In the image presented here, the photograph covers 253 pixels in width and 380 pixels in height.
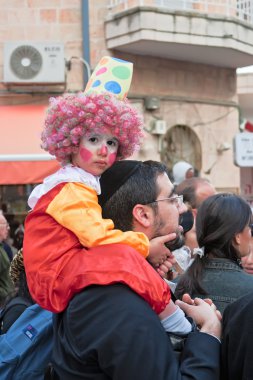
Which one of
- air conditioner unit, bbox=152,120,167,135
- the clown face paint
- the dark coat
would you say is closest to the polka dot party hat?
the clown face paint

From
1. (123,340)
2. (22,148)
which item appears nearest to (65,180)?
(123,340)

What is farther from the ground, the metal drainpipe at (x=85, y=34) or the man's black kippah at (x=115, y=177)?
the metal drainpipe at (x=85, y=34)

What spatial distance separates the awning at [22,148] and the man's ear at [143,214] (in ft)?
19.8

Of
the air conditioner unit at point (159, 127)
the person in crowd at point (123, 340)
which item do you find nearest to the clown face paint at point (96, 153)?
the person in crowd at point (123, 340)

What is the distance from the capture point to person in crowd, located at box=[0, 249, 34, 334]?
268 centimetres

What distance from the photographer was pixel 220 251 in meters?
2.47

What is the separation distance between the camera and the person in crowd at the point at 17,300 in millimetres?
2678

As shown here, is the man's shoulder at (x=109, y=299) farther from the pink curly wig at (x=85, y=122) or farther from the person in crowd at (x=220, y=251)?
the person in crowd at (x=220, y=251)

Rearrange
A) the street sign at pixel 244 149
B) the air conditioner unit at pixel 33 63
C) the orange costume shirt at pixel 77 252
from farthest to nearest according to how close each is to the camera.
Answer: the air conditioner unit at pixel 33 63, the street sign at pixel 244 149, the orange costume shirt at pixel 77 252

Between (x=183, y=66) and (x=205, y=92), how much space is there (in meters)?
0.74

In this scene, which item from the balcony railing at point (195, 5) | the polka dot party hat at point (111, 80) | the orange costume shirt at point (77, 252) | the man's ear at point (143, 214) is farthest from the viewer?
the balcony railing at point (195, 5)

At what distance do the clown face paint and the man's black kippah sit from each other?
7cm

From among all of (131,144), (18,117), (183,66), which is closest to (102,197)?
(131,144)

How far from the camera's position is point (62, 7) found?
9383 millimetres
